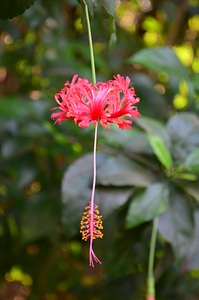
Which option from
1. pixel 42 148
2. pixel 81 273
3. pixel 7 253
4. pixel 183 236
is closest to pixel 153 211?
pixel 183 236

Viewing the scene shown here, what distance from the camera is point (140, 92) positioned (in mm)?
1148

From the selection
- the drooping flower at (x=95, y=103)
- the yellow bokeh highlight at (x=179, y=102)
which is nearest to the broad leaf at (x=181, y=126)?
the yellow bokeh highlight at (x=179, y=102)

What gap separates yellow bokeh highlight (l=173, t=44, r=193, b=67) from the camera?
5.54 ft

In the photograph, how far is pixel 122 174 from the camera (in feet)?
2.62

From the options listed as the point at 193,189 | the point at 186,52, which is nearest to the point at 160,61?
the point at 193,189

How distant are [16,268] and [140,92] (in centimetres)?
52

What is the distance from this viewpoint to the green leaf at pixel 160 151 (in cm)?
79

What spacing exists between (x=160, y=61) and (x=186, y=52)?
862 mm

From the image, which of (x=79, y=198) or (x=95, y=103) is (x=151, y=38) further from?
(x=95, y=103)

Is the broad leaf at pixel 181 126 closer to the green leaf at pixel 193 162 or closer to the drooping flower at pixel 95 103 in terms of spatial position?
→ the green leaf at pixel 193 162

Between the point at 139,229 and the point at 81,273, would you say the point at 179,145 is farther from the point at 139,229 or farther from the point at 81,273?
the point at 81,273

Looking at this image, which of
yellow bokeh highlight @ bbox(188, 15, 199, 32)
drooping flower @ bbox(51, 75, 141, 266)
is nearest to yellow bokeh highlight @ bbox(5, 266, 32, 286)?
yellow bokeh highlight @ bbox(188, 15, 199, 32)

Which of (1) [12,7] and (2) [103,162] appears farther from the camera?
(2) [103,162]

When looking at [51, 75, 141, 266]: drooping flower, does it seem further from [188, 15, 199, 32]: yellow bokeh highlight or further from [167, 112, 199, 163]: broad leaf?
[188, 15, 199, 32]: yellow bokeh highlight
